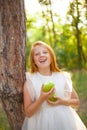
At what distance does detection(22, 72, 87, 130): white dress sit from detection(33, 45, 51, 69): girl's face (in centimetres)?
12

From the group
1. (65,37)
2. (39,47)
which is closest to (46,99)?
(39,47)

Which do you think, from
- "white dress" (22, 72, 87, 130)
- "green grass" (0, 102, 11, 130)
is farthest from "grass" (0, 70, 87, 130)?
"white dress" (22, 72, 87, 130)

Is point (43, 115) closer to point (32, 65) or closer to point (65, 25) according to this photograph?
point (32, 65)

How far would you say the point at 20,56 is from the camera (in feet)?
13.3

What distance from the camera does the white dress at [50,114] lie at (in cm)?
371

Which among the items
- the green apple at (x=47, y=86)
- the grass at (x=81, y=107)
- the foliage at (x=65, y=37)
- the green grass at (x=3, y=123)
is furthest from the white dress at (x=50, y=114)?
the foliage at (x=65, y=37)

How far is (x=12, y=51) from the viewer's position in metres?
3.99

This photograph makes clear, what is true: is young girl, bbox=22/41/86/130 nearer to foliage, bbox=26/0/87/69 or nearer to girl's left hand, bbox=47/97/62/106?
girl's left hand, bbox=47/97/62/106

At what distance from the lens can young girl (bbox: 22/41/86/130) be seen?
146 inches

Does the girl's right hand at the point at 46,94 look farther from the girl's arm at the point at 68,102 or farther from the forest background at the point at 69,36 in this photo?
the forest background at the point at 69,36

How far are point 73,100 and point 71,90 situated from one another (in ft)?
0.45

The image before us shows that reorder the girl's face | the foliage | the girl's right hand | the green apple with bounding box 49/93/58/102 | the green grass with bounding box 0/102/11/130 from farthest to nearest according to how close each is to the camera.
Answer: the foliage → the green grass with bounding box 0/102/11/130 → the girl's face → the green apple with bounding box 49/93/58/102 → the girl's right hand

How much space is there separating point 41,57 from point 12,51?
1.20ft

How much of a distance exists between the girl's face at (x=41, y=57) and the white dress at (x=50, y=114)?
0.12m
